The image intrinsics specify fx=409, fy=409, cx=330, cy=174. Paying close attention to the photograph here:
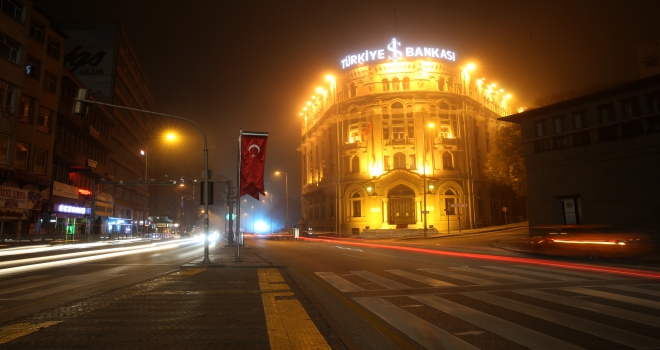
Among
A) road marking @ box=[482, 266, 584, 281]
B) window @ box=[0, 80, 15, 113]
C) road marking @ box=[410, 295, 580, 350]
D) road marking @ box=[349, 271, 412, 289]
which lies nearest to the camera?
road marking @ box=[410, 295, 580, 350]

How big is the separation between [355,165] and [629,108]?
3595 centimetres

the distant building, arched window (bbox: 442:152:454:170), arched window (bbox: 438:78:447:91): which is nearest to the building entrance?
arched window (bbox: 442:152:454:170)

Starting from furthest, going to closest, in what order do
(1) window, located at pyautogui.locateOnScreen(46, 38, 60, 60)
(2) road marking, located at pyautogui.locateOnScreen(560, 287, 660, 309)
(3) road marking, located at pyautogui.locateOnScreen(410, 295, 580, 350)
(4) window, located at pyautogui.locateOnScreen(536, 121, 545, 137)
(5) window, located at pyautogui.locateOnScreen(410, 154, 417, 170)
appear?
(5) window, located at pyautogui.locateOnScreen(410, 154, 417, 170), (1) window, located at pyautogui.locateOnScreen(46, 38, 60, 60), (4) window, located at pyautogui.locateOnScreen(536, 121, 545, 137), (2) road marking, located at pyautogui.locateOnScreen(560, 287, 660, 309), (3) road marking, located at pyautogui.locateOnScreen(410, 295, 580, 350)

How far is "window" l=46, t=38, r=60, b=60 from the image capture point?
34.4m

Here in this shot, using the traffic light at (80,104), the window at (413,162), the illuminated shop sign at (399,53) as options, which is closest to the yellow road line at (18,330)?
the traffic light at (80,104)

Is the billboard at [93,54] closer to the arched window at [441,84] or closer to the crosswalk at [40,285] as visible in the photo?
the arched window at [441,84]

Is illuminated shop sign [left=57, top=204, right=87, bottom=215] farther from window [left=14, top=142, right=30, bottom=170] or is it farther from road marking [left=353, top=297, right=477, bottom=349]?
road marking [left=353, top=297, right=477, bottom=349]

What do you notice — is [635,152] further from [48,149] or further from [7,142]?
[48,149]

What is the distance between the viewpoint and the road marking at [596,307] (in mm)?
6293

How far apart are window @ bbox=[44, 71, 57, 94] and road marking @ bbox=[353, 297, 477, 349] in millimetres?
36735

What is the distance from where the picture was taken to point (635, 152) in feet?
73.9

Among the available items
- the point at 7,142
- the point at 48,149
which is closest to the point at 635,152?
the point at 7,142

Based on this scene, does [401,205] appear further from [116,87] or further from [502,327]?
[502,327]

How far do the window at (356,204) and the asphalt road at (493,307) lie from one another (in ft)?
139
